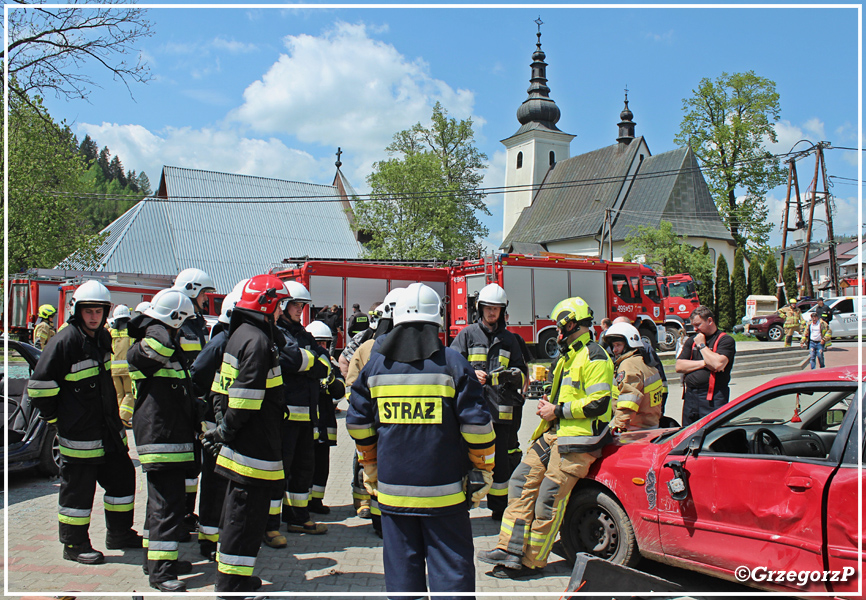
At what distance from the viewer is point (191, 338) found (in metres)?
5.01

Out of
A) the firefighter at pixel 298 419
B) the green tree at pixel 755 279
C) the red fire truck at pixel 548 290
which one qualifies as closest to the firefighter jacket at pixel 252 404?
the firefighter at pixel 298 419

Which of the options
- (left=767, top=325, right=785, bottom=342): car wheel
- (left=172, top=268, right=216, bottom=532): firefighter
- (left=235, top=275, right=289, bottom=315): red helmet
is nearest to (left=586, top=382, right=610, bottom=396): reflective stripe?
(left=235, top=275, right=289, bottom=315): red helmet

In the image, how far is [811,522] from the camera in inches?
128

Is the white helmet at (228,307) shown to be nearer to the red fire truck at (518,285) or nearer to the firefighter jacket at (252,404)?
the firefighter jacket at (252,404)

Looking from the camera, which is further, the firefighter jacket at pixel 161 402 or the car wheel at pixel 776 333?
the car wheel at pixel 776 333

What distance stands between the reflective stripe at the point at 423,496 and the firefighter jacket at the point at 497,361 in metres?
2.10

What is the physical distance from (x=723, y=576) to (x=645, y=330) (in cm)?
1697

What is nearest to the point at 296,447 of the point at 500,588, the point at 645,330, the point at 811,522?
the point at 500,588

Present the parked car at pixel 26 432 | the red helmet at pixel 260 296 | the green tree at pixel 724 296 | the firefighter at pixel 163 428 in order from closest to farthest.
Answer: the red helmet at pixel 260 296
the firefighter at pixel 163 428
the parked car at pixel 26 432
the green tree at pixel 724 296

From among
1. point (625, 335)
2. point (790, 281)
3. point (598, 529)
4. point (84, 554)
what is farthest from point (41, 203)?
point (790, 281)

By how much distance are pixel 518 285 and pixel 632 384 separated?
13.4m

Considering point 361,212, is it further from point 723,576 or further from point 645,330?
point 723,576

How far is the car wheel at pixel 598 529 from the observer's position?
13.5 ft

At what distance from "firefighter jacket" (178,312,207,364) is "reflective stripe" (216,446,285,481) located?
1493 mm
